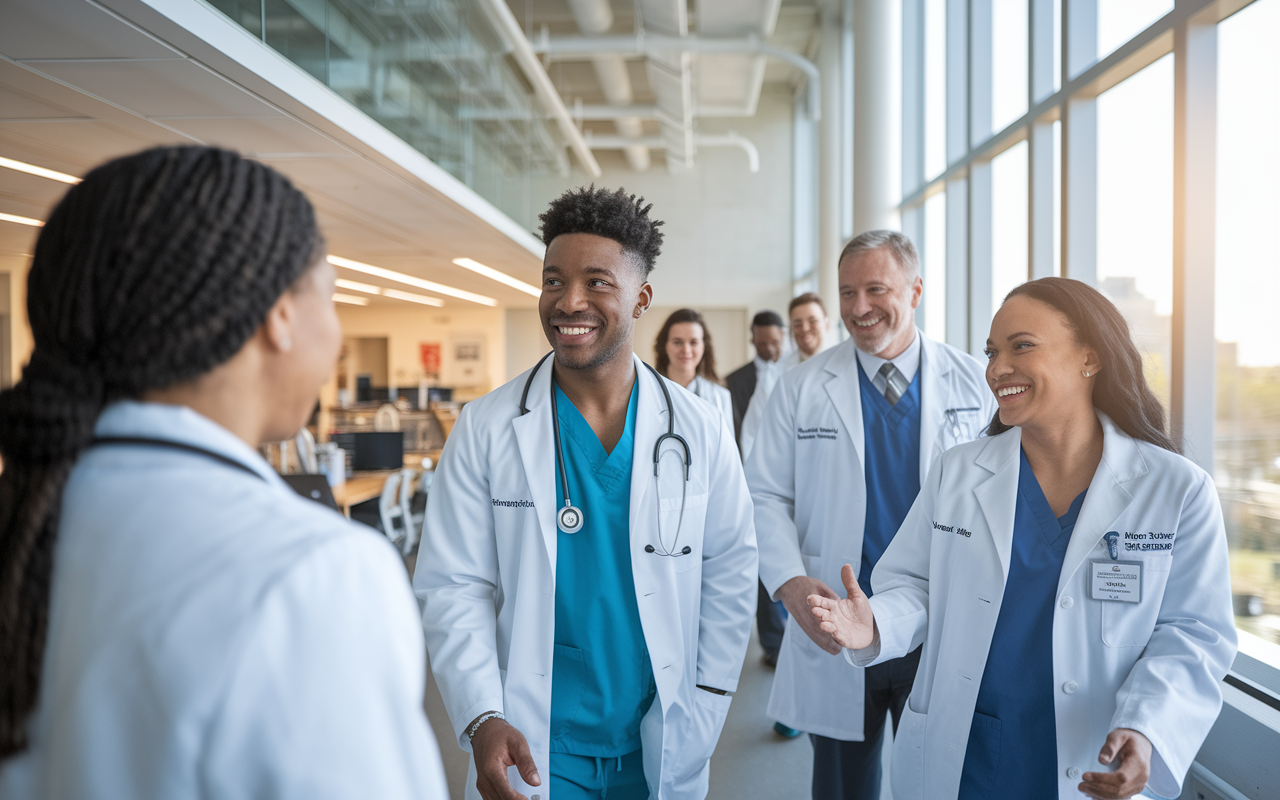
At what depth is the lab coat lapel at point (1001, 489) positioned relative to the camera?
1.66m

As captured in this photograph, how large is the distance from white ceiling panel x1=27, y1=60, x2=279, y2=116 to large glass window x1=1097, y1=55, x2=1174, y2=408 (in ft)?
13.0

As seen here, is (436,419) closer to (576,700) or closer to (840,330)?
(840,330)

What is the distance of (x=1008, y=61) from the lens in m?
4.33

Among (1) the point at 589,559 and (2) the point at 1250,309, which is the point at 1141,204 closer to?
(2) the point at 1250,309

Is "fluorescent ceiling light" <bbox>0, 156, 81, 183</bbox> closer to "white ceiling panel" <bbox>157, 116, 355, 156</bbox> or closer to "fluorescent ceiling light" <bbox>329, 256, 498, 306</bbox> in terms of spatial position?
"white ceiling panel" <bbox>157, 116, 355, 156</bbox>

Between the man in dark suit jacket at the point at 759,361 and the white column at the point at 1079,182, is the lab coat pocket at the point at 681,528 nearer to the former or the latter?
the white column at the point at 1079,182

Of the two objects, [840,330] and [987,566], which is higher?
[840,330]

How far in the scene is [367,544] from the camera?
2.06ft

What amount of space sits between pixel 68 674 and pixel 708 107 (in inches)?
469

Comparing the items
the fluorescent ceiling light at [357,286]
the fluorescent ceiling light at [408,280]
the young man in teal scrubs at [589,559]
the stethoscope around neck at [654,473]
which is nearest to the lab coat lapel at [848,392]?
the young man in teal scrubs at [589,559]

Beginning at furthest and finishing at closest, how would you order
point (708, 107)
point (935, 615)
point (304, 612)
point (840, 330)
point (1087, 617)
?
1. point (708, 107)
2. point (840, 330)
3. point (935, 615)
4. point (1087, 617)
5. point (304, 612)

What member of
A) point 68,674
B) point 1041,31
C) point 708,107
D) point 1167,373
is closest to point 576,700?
point 68,674

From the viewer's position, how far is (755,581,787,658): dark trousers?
4387 millimetres

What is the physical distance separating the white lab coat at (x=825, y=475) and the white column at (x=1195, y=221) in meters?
Result: 0.68
